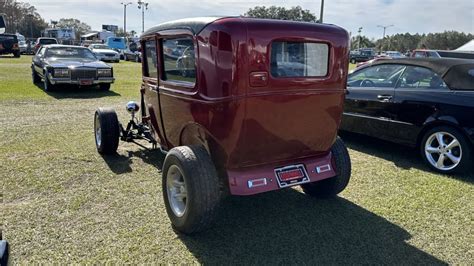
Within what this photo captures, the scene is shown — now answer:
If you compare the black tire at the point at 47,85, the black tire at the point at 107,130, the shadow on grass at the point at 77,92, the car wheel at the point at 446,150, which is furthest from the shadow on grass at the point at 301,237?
the black tire at the point at 47,85

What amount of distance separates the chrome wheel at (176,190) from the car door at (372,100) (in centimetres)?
367

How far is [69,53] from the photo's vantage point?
12.9 metres

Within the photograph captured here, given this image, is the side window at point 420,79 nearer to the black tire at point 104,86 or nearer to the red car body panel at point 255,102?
the red car body panel at point 255,102

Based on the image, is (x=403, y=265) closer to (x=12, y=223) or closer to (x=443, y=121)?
(x=443, y=121)

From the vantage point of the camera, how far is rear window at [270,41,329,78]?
3.12 metres

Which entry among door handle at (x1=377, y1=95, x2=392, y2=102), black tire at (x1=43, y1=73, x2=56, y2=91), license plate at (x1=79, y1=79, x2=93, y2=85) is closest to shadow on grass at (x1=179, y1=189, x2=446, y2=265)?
door handle at (x1=377, y1=95, x2=392, y2=102)

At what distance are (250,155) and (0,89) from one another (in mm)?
12069

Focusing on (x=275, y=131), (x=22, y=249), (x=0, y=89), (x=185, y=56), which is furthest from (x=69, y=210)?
(x=0, y=89)

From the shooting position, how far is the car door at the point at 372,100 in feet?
18.8

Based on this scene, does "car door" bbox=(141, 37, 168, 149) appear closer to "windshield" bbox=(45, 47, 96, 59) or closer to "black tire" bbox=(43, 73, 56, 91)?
"black tire" bbox=(43, 73, 56, 91)

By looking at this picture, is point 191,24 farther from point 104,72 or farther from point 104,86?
point 104,86

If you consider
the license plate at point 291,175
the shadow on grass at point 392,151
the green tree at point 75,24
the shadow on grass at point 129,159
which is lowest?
the shadow on grass at point 129,159

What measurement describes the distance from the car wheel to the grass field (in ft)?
0.53

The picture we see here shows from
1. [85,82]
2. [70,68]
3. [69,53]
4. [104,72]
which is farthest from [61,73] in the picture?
[69,53]
